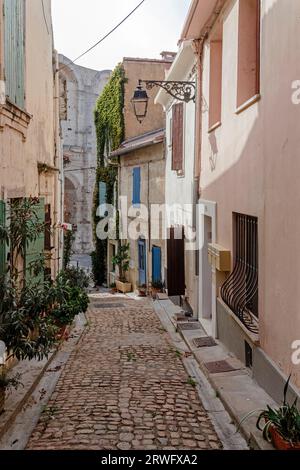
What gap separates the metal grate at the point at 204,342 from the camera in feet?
27.5

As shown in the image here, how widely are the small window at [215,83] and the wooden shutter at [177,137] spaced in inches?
126

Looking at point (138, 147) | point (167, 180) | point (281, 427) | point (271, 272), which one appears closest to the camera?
point (281, 427)

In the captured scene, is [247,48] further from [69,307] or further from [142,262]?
[142,262]

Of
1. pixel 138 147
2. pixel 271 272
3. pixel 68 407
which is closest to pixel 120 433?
pixel 68 407

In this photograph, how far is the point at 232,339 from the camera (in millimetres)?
7625

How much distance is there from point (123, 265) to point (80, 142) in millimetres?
14079

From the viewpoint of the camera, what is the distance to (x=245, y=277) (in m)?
7.30

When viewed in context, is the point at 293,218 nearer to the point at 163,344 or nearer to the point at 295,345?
the point at 295,345

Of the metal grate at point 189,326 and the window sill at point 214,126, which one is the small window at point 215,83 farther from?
the metal grate at point 189,326

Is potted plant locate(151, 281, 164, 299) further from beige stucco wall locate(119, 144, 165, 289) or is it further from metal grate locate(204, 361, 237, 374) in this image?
metal grate locate(204, 361, 237, 374)

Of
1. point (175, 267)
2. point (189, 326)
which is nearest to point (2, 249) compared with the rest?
point (189, 326)

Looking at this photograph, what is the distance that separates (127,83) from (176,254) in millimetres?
11751

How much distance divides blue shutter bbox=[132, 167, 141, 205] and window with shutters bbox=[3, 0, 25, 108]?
1061 centimetres

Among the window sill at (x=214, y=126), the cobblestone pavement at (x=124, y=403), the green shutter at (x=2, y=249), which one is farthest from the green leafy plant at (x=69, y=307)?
the window sill at (x=214, y=126)
